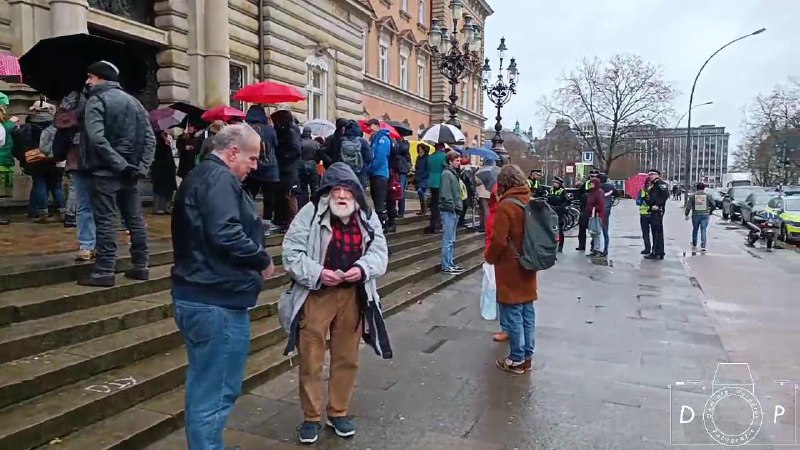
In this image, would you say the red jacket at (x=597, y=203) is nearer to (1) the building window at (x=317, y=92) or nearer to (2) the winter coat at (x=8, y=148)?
(1) the building window at (x=317, y=92)

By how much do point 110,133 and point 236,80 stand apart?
468 inches

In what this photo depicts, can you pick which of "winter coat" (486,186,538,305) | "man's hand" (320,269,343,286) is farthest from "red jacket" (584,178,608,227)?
"man's hand" (320,269,343,286)

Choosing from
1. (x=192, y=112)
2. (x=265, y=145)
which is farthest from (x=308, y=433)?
(x=192, y=112)

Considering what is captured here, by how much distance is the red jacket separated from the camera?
44.1ft

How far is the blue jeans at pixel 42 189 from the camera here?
9.10 metres

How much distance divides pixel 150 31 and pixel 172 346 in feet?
35.2

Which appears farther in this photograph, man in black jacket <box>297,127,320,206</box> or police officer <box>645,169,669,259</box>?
police officer <box>645,169,669,259</box>

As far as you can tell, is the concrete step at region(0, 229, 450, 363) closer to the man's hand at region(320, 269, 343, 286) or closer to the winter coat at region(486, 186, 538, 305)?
the man's hand at region(320, 269, 343, 286)

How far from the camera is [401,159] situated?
13.0 metres

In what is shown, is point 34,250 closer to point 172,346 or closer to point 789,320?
point 172,346


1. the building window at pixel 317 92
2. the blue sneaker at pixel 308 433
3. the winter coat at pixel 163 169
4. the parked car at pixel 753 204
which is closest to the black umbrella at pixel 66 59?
the winter coat at pixel 163 169

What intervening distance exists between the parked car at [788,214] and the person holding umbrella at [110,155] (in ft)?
62.4

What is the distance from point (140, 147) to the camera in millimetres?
5500

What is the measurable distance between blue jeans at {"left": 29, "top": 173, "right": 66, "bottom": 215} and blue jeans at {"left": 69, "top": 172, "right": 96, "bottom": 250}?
3932 millimetres
